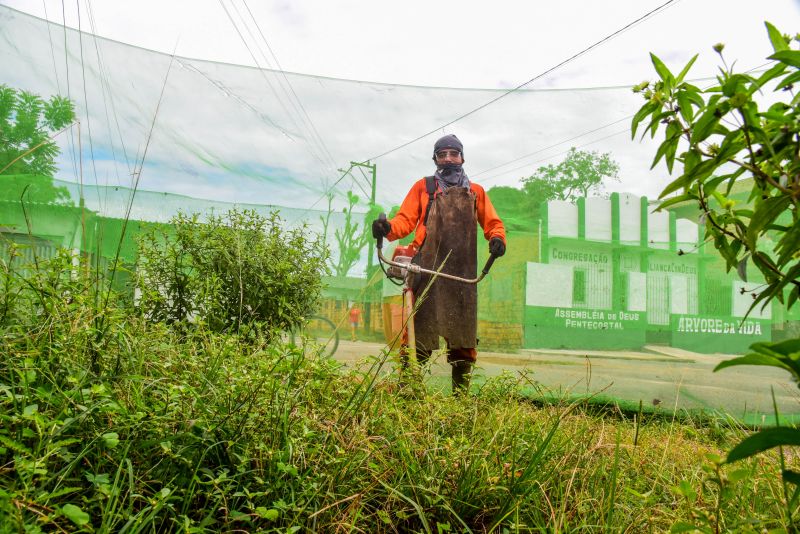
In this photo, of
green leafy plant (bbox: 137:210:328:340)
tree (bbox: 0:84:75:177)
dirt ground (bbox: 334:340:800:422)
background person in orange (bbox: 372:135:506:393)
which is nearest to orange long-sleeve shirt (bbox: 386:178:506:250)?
background person in orange (bbox: 372:135:506:393)

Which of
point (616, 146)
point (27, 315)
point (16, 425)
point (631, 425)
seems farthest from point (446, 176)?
point (16, 425)

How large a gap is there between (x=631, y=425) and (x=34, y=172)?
5198 millimetres

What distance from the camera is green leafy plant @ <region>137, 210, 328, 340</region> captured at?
3.10 meters

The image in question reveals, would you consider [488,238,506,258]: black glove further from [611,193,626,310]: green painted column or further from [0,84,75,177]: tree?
[0,84,75,177]: tree

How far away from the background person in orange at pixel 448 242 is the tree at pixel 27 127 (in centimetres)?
303

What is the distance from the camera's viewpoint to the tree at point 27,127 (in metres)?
4.66

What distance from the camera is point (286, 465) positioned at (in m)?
1.39

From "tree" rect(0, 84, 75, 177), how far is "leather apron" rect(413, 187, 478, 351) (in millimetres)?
3204

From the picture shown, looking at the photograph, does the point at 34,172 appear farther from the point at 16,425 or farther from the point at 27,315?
the point at 16,425

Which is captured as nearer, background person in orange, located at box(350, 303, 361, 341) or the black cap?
the black cap

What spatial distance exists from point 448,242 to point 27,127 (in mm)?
3797

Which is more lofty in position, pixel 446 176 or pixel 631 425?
pixel 446 176

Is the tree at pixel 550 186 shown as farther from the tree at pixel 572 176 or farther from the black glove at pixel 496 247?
the black glove at pixel 496 247

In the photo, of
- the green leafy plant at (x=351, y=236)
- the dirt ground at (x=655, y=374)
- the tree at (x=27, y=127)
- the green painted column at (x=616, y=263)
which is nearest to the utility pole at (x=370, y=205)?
the green leafy plant at (x=351, y=236)
